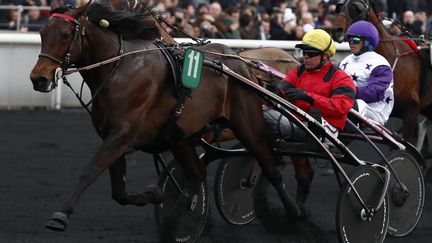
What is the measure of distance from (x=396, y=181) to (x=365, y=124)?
45cm

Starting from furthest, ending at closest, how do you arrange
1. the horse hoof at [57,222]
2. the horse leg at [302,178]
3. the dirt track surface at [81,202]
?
1. the horse leg at [302,178]
2. the dirt track surface at [81,202]
3. the horse hoof at [57,222]

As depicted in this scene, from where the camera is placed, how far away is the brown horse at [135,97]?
7066 millimetres

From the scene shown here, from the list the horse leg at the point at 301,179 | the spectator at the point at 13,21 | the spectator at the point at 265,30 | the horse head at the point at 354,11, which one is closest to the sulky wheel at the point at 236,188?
the horse leg at the point at 301,179

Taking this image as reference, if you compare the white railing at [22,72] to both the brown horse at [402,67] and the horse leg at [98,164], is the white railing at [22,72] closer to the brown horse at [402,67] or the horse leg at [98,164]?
the brown horse at [402,67]

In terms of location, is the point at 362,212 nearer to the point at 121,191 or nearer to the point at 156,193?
the point at 156,193

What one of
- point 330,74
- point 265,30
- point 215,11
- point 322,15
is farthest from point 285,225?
point 322,15

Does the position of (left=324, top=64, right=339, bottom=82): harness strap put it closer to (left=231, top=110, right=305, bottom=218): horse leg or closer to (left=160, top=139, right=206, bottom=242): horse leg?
(left=231, top=110, right=305, bottom=218): horse leg

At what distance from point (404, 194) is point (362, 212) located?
702 millimetres

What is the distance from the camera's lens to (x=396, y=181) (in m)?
8.19

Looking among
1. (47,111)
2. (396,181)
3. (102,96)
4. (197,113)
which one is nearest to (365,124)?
(396,181)

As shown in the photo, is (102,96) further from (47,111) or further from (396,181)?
(47,111)

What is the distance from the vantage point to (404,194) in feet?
27.0

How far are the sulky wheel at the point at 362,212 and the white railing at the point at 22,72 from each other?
751 cm

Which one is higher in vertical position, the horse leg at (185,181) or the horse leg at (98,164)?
the horse leg at (98,164)
